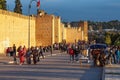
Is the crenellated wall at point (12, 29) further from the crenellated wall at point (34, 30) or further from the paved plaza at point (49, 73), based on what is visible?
the paved plaza at point (49, 73)

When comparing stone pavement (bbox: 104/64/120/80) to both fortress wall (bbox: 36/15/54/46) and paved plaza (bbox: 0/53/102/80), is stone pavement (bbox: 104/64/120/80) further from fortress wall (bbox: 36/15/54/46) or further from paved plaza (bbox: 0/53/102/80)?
fortress wall (bbox: 36/15/54/46)

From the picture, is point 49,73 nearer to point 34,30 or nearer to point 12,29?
point 12,29

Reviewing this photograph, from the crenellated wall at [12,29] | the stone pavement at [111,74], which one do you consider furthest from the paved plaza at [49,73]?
the crenellated wall at [12,29]

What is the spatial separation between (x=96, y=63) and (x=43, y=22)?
6170cm

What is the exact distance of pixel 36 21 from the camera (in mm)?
97312

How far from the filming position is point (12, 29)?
6569 cm

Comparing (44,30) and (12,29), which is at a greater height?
(44,30)

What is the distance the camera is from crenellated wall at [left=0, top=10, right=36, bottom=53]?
59219 mm

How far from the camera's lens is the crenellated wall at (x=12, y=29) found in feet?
194

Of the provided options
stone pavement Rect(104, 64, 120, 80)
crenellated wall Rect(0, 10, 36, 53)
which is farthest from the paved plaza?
crenellated wall Rect(0, 10, 36, 53)

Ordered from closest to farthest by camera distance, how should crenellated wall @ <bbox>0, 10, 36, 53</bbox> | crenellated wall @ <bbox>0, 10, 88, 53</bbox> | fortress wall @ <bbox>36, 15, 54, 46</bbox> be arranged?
crenellated wall @ <bbox>0, 10, 36, 53</bbox> → crenellated wall @ <bbox>0, 10, 88, 53</bbox> → fortress wall @ <bbox>36, 15, 54, 46</bbox>

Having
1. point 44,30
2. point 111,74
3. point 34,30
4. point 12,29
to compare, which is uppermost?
point 44,30

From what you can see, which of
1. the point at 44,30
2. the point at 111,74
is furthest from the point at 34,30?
the point at 111,74

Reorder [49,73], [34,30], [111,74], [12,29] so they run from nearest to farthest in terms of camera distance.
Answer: [111,74] → [49,73] → [12,29] → [34,30]
